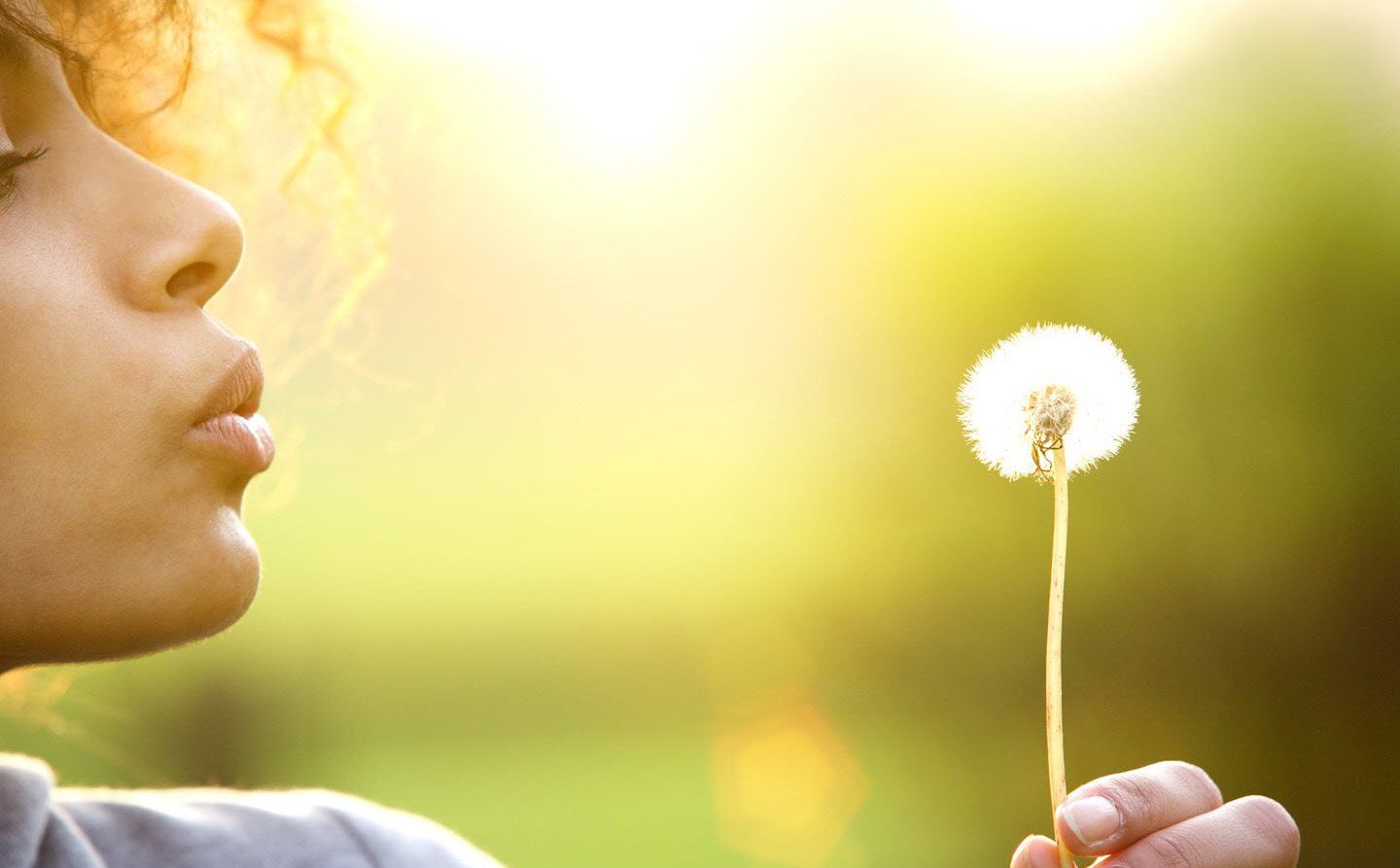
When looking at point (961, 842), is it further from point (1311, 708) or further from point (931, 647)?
point (1311, 708)

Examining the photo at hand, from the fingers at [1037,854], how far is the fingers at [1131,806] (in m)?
0.01

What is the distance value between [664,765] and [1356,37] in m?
2.15

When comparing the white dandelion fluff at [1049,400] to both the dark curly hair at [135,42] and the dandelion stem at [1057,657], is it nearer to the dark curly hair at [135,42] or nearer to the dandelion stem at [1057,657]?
the dandelion stem at [1057,657]

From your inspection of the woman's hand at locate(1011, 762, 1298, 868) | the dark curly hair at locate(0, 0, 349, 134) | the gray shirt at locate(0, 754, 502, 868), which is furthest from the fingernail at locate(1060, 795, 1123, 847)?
the dark curly hair at locate(0, 0, 349, 134)

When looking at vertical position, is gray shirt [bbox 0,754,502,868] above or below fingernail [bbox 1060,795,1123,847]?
below

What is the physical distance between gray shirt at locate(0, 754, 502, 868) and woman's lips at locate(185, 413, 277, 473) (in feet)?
0.63

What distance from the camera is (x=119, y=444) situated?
0.50m

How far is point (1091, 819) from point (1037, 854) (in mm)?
26

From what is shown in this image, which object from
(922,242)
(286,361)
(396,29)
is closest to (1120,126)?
(922,242)

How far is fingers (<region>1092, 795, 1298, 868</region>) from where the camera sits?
0.47 metres

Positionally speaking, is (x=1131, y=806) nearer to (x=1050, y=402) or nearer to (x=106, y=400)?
(x=1050, y=402)

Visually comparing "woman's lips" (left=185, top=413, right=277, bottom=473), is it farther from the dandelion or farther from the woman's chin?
the dandelion

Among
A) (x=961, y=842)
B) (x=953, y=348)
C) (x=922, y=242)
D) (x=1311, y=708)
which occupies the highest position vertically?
(x=922, y=242)

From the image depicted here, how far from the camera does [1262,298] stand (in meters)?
2.27
